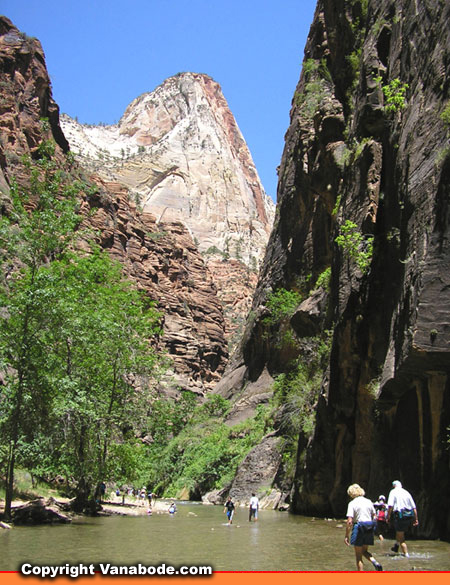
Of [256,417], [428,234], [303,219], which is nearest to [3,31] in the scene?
[303,219]

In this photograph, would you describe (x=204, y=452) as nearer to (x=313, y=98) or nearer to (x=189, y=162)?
(x=313, y=98)

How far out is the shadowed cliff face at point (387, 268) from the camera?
554 inches

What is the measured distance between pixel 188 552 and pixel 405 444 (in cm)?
705

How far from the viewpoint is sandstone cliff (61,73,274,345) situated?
138875mm

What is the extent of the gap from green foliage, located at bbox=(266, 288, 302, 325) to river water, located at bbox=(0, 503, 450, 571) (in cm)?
3053

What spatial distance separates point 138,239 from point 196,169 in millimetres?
73417

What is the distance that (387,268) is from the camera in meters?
19.3

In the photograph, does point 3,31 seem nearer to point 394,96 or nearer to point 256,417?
point 256,417

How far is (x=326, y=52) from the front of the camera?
39.4 m

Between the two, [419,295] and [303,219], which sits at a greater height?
[303,219]

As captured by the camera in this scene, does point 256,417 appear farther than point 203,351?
No

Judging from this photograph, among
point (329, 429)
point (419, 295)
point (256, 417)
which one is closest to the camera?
point (419, 295)

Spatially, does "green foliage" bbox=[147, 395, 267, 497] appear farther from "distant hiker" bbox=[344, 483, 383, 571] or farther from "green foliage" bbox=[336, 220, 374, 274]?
"distant hiker" bbox=[344, 483, 383, 571]

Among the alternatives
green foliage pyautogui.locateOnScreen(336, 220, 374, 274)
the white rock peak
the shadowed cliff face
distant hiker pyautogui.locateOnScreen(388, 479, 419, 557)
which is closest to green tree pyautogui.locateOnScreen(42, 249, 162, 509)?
the shadowed cliff face
